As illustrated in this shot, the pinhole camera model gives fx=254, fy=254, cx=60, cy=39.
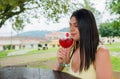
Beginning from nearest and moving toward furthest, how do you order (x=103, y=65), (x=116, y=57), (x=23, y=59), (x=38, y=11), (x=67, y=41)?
(x=103, y=65), (x=67, y=41), (x=116, y=57), (x=38, y=11), (x=23, y=59)

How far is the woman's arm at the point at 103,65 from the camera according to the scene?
3.18ft

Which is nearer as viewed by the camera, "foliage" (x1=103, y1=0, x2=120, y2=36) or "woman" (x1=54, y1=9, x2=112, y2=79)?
"woman" (x1=54, y1=9, x2=112, y2=79)

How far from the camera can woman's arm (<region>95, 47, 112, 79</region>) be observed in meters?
0.97

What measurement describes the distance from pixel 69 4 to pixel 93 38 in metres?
2.55

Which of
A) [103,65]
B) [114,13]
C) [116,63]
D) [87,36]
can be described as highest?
[114,13]

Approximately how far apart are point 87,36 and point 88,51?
0.06 m

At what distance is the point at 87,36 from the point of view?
1.03m

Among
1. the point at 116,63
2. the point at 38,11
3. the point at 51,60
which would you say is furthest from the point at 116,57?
the point at 38,11

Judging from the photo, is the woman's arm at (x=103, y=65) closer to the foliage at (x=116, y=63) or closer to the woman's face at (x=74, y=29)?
the woman's face at (x=74, y=29)

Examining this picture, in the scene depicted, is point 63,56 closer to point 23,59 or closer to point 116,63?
point 116,63

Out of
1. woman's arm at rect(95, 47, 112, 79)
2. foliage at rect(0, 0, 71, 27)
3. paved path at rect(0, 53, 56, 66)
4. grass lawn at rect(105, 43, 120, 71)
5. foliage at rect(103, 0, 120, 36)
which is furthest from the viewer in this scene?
paved path at rect(0, 53, 56, 66)

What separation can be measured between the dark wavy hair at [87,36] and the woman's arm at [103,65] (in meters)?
0.02

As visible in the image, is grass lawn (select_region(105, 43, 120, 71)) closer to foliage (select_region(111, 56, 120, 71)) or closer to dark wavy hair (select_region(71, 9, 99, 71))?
foliage (select_region(111, 56, 120, 71))

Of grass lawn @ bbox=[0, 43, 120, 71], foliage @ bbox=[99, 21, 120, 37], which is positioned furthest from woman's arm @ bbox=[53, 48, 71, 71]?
grass lawn @ bbox=[0, 43, 120, 71]
